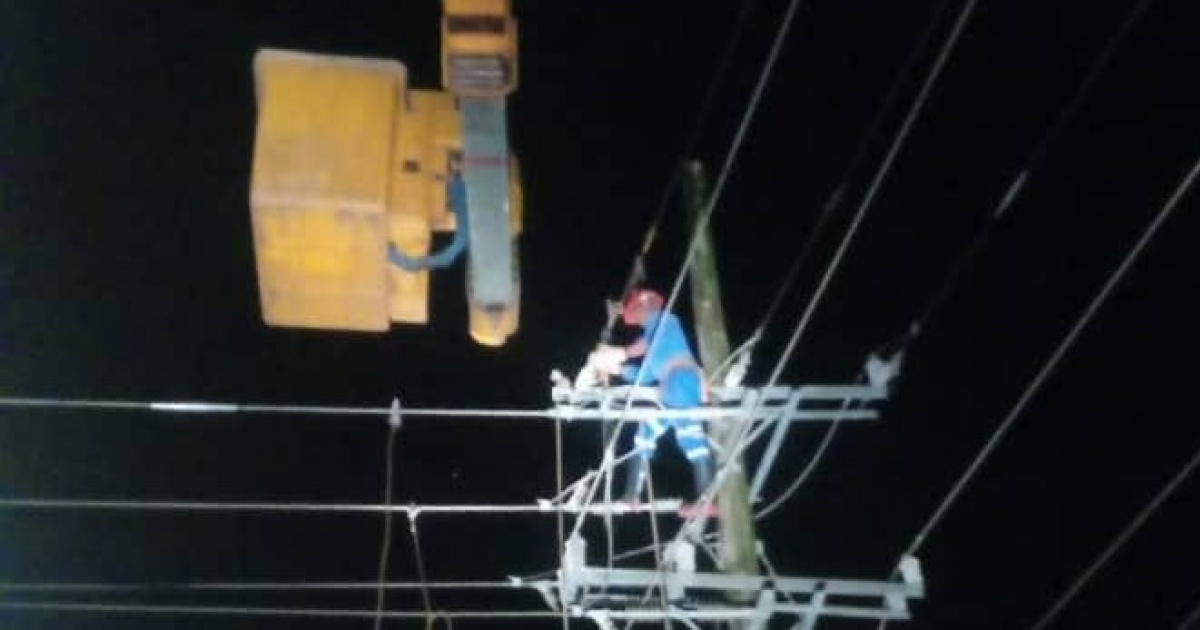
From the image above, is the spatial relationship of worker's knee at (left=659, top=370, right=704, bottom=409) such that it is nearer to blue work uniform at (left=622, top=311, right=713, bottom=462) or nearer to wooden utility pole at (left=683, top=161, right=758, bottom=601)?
blue work uniform at (left=622, top=311, right=713, bottom=462)

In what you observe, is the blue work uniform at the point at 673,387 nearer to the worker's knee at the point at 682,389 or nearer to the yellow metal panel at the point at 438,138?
the worker's knee at the point at 682,389

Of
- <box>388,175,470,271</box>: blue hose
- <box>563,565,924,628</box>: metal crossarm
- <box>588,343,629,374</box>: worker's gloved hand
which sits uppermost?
<box>588,343,629,374</box>: worker's gloved hand

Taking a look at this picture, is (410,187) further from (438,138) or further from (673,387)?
(673,387)

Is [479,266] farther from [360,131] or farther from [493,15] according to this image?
[493,15]

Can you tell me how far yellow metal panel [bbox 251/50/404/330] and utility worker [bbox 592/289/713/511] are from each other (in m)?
2.05

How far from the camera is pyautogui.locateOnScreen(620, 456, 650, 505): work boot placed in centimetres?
735

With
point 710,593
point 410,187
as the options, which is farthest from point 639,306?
point 410,187

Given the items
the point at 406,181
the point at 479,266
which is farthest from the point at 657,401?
the point at 406,181

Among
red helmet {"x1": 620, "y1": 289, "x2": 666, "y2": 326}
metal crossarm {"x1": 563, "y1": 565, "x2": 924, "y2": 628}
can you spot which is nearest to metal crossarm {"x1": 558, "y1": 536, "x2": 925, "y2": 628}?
metal crossarm {"x1": 563, "y1": 565, "x2": 924, "y2": 628}

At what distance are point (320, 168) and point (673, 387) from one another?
270 centimetres

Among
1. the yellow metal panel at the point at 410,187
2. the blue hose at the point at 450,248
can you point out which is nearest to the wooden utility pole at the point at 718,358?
the blue hose at the point at 450,248

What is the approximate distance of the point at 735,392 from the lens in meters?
6.76

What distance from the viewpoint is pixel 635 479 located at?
24.4 feet

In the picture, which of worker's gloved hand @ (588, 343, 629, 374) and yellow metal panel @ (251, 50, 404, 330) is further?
worker's gloved hand @ (588, 343, 629, 374)
